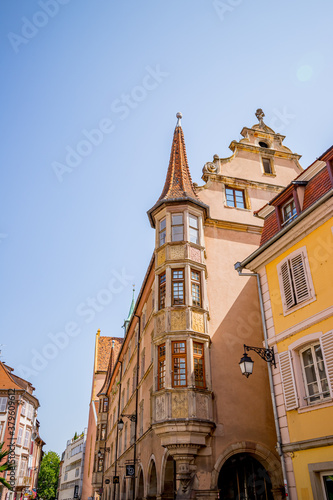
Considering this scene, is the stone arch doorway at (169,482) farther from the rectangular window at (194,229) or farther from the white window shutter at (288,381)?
the rectangular window at (194,229)

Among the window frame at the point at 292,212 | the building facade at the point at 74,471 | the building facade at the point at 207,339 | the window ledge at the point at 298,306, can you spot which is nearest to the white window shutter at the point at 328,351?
the window ledge at the point at 298,306

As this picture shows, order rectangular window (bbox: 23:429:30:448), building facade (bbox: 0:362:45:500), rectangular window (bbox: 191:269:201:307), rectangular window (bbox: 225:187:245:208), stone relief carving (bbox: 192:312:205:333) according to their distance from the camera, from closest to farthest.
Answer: stone relief carving (bbox: 192:312:205:333) → rectangular window (bbox: 191:269:201:307) → rectangular window (bbox: 225:187:245:208) → building facade (bbox: 0:362:45:500) → rectangular window (bbox: 23:429:30:448)

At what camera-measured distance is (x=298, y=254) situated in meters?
12.5

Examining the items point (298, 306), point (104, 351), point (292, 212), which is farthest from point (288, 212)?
point (104, 351)

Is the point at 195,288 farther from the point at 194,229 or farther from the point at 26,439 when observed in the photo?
the point at 26,439

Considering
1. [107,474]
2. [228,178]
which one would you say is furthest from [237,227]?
[107,474]

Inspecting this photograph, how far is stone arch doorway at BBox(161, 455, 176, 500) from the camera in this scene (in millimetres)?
16156

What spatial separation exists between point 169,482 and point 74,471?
80581mm

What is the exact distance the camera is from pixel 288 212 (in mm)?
14086

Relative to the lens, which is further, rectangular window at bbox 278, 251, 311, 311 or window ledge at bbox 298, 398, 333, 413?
rectangular window at bbox 278, 251, 311, 311

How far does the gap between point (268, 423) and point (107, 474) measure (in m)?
27.7

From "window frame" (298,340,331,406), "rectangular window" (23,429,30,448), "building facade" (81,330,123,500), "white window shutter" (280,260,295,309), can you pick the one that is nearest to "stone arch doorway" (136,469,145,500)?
"window frame" (298,340,331,406)

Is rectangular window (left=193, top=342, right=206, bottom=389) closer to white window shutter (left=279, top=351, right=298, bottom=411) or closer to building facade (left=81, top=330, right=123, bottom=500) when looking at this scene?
white window shutter (left=279, top=351, right=298, bottom=411)

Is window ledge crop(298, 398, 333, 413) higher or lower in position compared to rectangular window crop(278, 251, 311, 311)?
lower
